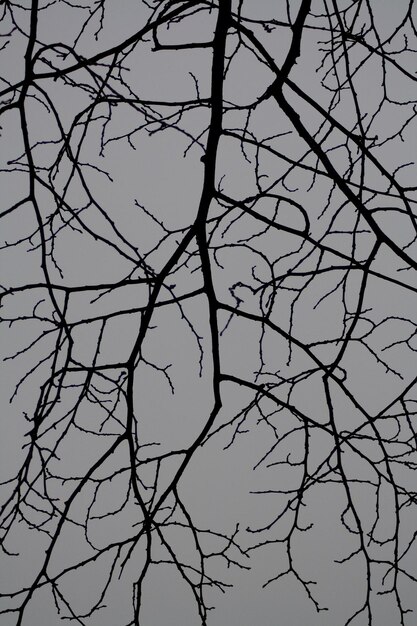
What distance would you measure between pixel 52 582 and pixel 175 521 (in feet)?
1.03

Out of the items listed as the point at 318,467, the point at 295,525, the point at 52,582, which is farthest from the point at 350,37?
the point at 52,582

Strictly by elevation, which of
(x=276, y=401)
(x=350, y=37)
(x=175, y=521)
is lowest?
(x=175, y=521)

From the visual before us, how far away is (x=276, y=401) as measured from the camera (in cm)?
156

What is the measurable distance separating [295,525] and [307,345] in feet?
1.48

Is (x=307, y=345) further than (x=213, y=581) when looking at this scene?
No

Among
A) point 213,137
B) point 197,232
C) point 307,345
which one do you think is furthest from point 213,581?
point 213,137

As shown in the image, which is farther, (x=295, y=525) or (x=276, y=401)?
(x=295, y=525)

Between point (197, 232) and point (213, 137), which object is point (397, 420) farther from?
point (213, 137)

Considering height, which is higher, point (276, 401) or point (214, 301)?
point (214, 301)

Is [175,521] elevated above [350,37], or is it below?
below

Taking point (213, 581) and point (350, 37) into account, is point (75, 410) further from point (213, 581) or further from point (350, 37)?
point (350, 37)

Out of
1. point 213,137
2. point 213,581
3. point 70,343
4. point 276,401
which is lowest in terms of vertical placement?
point 213,581

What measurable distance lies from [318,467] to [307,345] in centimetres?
31

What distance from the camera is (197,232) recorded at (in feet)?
5.03
